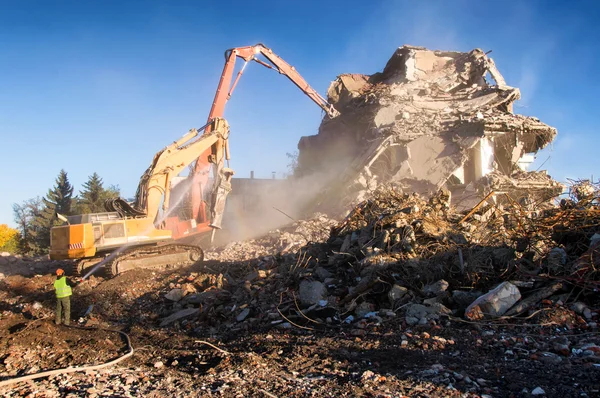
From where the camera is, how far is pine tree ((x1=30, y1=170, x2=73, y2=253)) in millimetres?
26944

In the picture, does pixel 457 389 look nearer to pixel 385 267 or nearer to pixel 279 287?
pixel 385 267

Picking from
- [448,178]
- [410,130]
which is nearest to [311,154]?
[410,130]

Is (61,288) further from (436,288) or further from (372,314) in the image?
(436,288)

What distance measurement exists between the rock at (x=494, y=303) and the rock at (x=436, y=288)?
0.58 meters

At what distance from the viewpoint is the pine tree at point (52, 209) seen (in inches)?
1061

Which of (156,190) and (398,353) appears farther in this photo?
(156,190)

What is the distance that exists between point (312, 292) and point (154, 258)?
613 cm

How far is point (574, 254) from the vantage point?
5992 mm

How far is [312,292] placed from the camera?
21.4ft

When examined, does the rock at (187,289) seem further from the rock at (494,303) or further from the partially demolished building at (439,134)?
the partially demolished building at (439,134)

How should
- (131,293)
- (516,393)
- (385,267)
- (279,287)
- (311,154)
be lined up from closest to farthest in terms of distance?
(516,393), (385,267), (279,287), (131,293), (311,154)

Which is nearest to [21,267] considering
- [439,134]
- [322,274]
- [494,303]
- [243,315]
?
[243,315]

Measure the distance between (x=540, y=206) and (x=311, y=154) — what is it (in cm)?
1607

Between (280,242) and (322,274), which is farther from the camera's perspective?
(280,242)
